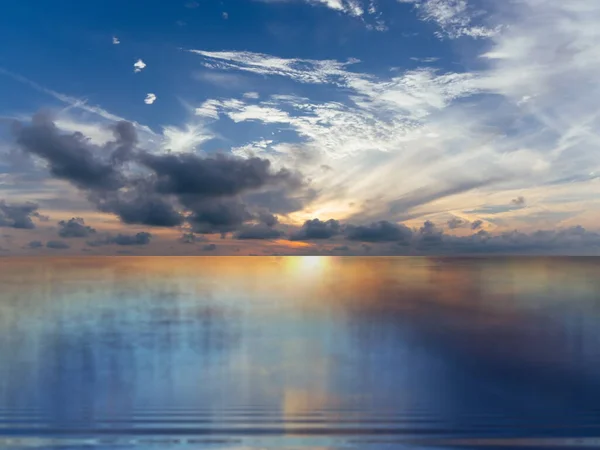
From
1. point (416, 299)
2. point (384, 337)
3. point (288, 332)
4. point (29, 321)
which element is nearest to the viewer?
point (384, 337)

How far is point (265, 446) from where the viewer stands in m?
8.57

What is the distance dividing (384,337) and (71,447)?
14.0m

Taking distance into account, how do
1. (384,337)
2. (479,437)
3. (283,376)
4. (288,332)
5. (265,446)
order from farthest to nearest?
(288,332) < (384,337) < (283,376) < (479,437) < (265,446)

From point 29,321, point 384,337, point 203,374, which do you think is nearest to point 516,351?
point 384,337

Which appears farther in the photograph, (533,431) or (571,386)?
(571,386)

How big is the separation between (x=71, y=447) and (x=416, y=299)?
29.4 m

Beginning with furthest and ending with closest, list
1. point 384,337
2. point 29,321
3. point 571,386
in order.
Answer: point 29,321, point 384,337, point 571,386

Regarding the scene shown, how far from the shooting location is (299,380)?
44.8 feet

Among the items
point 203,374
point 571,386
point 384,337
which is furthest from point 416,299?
point 203,374

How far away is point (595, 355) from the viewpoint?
54.4ft

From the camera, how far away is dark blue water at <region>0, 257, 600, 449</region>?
9.47 meters

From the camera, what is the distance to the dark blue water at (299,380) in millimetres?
9469

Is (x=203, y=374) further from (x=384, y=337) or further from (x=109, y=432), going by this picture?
(x=384, y=337)

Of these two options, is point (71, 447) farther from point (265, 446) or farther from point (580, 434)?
point (580, 434)
